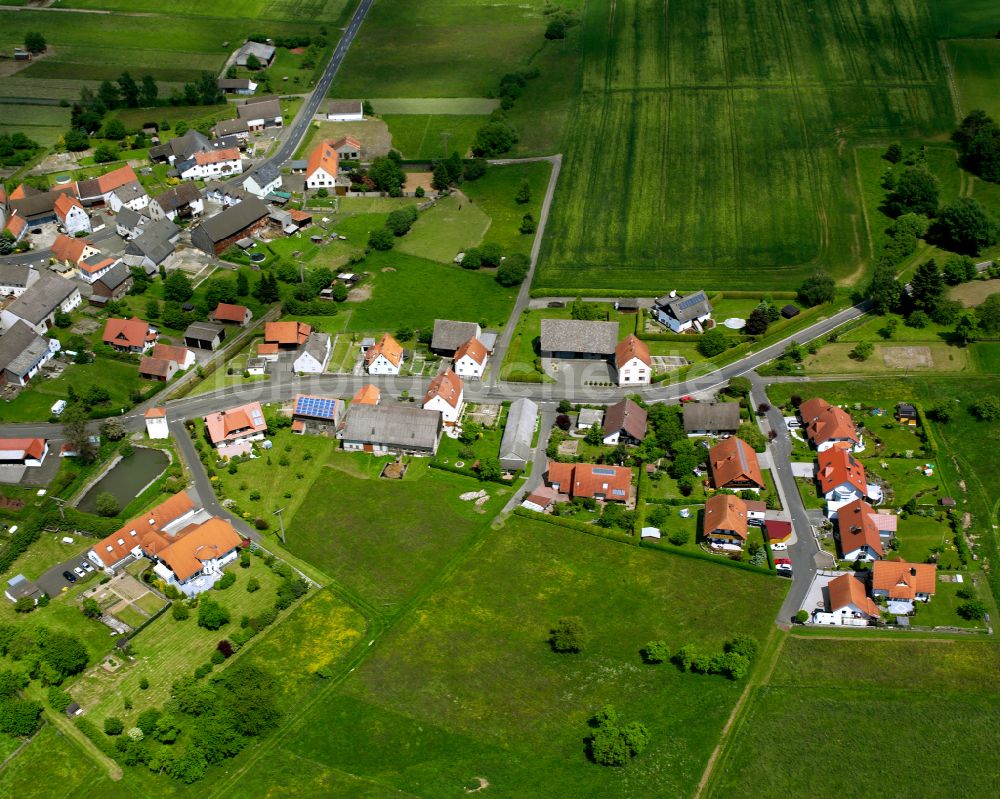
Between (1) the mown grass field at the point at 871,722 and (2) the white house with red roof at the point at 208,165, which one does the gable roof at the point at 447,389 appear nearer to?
(1) the mown grass field at the point at 871,722

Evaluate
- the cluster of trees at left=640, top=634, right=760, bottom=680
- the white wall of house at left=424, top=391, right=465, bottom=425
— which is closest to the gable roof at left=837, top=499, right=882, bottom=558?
the cluster of trees at left=640, top=634, right=760, bottom=680

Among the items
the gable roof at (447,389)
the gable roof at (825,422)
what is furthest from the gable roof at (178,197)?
the gable roof at (825,422)

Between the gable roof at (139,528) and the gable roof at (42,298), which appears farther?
the gable roof at (42,298)

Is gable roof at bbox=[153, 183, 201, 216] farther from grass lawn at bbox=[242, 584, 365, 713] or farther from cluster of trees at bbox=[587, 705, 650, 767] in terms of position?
cluster of trees at bbox=[587, 705, 650, 767]

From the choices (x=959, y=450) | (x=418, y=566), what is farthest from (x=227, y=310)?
(x=959, y=450)

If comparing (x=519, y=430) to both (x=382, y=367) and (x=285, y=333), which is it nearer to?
(x=382, y=367)
